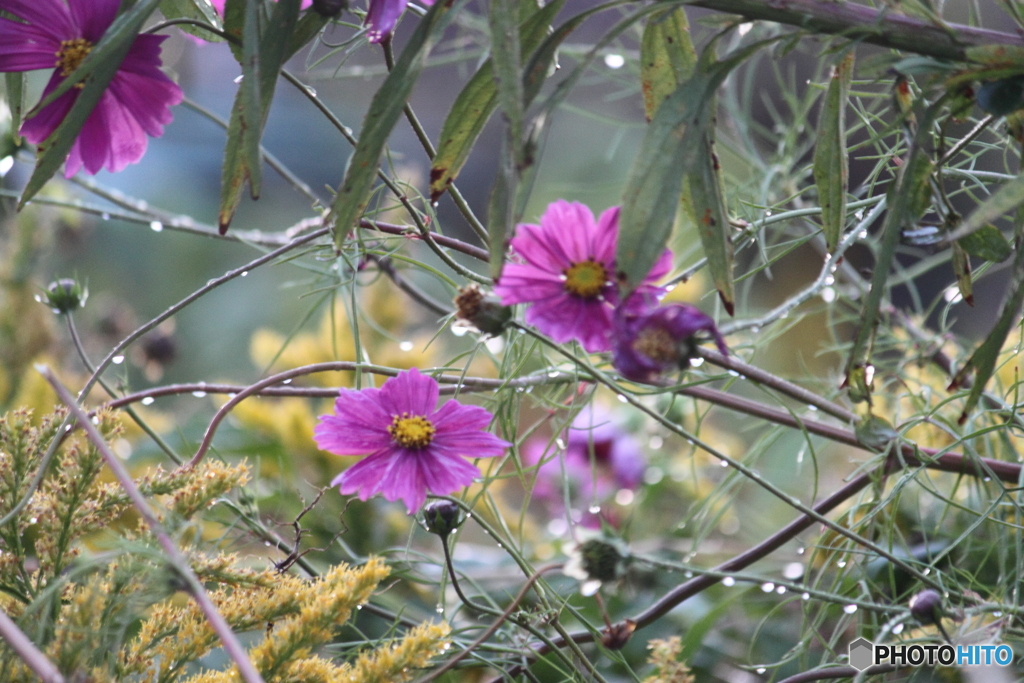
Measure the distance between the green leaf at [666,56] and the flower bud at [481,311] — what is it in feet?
0.32

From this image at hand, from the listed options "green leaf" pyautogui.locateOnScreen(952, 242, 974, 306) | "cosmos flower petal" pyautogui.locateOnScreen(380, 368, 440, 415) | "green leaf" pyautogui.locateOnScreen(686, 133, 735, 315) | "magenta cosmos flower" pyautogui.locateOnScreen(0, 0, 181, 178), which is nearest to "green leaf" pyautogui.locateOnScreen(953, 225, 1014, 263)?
"green leaf" pyautogui.locateOnScreen(952, 242, 974, 306)

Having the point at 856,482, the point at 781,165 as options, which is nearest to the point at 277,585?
the point at 856,482

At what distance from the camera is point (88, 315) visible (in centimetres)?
103

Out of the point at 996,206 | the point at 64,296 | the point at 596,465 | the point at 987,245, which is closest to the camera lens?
the point at 996,206

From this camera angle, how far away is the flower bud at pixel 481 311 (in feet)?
0.96

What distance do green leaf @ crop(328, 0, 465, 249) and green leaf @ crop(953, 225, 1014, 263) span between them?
215mm

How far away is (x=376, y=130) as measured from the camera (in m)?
0.27

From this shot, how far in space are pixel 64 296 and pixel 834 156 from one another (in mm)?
373

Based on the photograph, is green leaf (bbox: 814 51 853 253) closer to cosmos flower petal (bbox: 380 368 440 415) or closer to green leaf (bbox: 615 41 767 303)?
green leaf (bbox: 615 41 767 303)

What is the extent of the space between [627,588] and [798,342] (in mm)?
688

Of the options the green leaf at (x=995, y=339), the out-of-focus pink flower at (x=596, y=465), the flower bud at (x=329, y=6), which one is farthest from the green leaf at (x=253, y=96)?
the out-of-focus pink flower at (x=596, y=465)

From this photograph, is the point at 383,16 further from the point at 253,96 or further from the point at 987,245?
the point at 987,245

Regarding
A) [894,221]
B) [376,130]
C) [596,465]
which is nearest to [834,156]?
[894,221]

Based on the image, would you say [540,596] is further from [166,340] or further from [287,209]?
[287,209]
